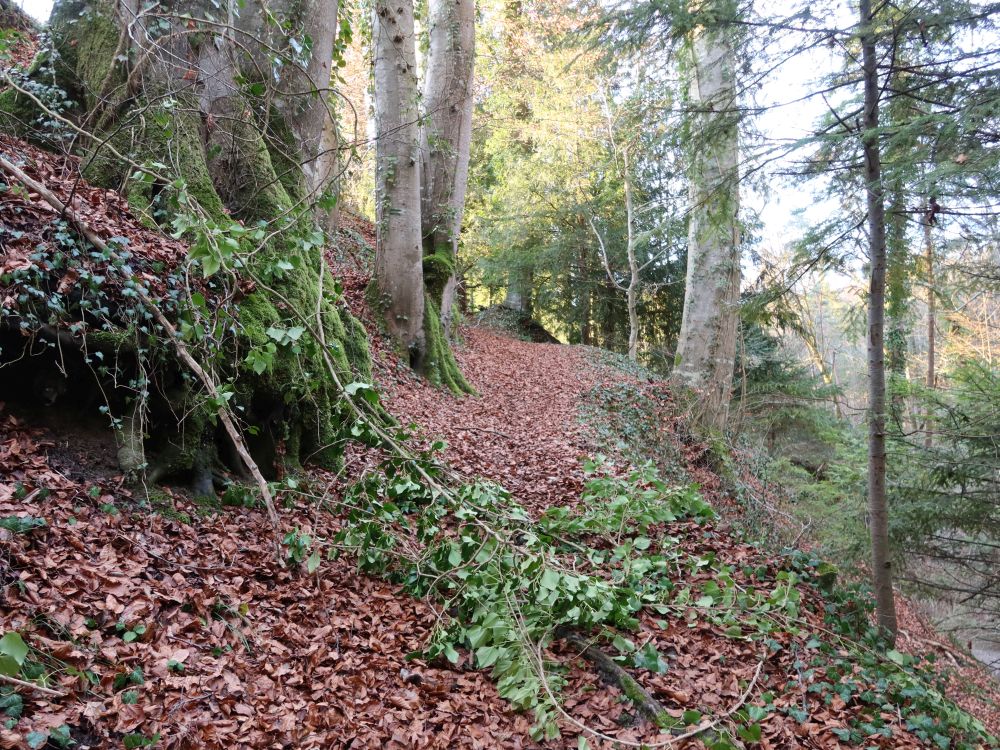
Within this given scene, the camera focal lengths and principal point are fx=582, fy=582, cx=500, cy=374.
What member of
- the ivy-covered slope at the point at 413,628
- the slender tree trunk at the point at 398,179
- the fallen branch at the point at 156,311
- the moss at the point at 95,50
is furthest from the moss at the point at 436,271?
the fallen branch at the point at 156,311

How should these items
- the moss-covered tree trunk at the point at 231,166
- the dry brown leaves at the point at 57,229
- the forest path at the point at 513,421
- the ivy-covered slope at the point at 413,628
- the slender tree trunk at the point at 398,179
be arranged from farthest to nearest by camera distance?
the slender tree trunk at the point at 398,179 < the forest path at the point at 513,421 < the moss-covered tree trunk at the point at 231,166 < the dry brown leaves at the point at 57,229 < the ivy-covered slope at the point at 413,628

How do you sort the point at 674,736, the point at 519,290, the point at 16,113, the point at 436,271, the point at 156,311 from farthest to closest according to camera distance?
the point at 519,290 < the point at 436,271 < the point at 16,113 < the point at 156,311 < the point at 674,736

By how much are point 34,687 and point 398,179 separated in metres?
7.23

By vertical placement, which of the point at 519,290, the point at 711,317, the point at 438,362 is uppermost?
the point at 519,290

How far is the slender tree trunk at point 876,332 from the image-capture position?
429cm

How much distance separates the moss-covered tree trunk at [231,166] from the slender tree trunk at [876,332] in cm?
392

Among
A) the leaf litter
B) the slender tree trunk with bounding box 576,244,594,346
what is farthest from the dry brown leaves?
the slender tree trunk with bounding box 576,244,594,346

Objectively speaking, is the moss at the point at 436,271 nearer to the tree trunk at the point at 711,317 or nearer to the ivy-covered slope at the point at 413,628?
the tree trunk at the point at 711,317

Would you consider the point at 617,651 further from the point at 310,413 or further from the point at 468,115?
the point at 468,115

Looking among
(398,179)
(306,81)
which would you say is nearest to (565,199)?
(398,179)

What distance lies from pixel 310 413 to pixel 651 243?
13.0m

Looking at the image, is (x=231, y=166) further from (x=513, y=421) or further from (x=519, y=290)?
(x=519, y=290)

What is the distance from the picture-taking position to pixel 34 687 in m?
1.85

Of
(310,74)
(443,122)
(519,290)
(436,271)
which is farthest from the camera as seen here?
(519,290)
